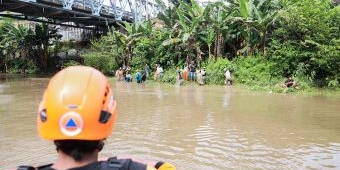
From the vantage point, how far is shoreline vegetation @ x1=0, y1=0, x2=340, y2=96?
18438 millimetres

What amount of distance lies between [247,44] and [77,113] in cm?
1997

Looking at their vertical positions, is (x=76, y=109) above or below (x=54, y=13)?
below

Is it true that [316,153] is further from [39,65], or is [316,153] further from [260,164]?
[39,65]

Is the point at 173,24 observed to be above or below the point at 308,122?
above

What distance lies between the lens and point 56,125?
1.53m

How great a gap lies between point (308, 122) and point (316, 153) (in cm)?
303

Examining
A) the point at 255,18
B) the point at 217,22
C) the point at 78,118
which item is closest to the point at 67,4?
the point at 217,22

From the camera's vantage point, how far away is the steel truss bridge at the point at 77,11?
1038 inches

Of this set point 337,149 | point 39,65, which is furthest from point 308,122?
point 39,65

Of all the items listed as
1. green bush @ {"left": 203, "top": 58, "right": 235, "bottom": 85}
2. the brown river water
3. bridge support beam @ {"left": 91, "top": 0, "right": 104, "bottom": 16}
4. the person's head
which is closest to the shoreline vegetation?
green bush @ {"left": 203, "top": 58, "right": 235, "bottom": 85}

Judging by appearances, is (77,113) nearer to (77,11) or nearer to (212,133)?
(212,133)

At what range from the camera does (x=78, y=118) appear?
4.96ft

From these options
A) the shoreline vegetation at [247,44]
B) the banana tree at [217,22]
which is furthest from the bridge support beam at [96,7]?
the banana tree at [217,22]

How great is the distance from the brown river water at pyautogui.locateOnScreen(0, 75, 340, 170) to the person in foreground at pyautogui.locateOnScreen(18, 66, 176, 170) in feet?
16.1
